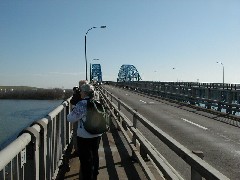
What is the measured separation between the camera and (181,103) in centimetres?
3209

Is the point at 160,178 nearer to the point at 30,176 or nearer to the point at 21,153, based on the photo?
the point at 30,176

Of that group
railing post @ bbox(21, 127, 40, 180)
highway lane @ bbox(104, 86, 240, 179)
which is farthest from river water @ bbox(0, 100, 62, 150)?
railing post @ bbox(21, 127, 40, 180)

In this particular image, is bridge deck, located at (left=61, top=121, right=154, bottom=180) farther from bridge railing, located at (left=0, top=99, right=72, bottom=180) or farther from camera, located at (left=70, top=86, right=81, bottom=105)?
camera, located at (left=70, top=86, right=81, bottom=105)

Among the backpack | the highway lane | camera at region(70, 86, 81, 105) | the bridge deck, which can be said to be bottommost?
the highway lane

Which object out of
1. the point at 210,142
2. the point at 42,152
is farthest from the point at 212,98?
the point at 42,152

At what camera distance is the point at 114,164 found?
8617mm

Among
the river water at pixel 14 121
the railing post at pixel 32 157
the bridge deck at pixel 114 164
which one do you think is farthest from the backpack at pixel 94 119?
the river water at pixel 14 121

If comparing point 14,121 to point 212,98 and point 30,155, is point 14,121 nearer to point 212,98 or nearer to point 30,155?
point 212,98

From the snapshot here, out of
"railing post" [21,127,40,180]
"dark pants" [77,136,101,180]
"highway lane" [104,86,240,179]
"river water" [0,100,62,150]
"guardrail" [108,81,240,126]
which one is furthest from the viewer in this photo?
"river water" [0,100,62,150]

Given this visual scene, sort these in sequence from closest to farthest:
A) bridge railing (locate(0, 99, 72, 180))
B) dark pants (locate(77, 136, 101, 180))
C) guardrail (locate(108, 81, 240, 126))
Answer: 1. bridge railing (locate(0, 99, 72, 180))
2. dark pants (locate(77, 136, 101, 180))
3. guardrail (locate(108, 81, 240, 126))

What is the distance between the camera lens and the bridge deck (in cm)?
761

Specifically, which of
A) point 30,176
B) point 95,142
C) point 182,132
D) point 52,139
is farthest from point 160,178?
point 182,132

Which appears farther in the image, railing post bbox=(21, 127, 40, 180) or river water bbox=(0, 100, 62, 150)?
river water bbox=(0, 100, 62, 150)

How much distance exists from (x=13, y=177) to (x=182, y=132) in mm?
12122
